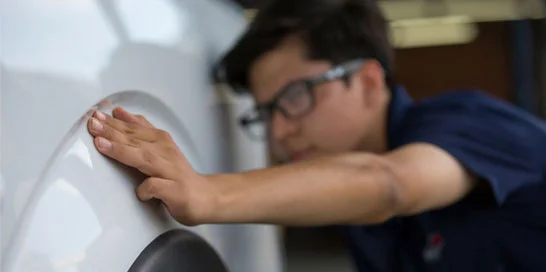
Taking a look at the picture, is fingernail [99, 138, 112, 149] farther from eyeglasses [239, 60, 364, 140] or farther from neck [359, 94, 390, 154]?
neck [359, 94, 390, 154]

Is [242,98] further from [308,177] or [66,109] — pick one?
[66,109]

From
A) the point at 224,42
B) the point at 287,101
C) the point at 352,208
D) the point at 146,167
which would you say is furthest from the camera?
the point at 287,101

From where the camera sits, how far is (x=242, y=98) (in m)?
1.01

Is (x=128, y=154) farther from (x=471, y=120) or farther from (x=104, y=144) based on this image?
(x=471, y=120)

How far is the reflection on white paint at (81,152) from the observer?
441 millimetres

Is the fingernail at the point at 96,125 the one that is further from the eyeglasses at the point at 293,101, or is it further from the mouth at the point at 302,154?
the mouth at the point at 302,154

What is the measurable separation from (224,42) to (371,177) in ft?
1.16

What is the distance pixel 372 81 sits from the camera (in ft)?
3.53

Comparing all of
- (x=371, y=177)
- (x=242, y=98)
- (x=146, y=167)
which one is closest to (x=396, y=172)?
(x=371, y=177)

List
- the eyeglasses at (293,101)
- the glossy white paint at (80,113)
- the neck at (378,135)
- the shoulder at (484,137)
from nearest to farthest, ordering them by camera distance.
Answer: the glossy white paint at (80,113), the shoulder at (484,137), the eyeglasses at (293,101), the neck at (378,135)

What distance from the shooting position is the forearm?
58 cm

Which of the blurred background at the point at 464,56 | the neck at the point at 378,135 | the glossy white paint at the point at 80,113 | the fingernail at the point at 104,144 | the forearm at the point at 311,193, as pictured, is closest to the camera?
the glossy white paint at the point at 80,113

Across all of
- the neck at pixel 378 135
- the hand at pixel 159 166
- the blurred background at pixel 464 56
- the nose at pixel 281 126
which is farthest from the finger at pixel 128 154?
the blurred background at pixel 464 56

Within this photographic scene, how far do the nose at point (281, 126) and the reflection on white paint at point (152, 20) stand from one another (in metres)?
0.36
